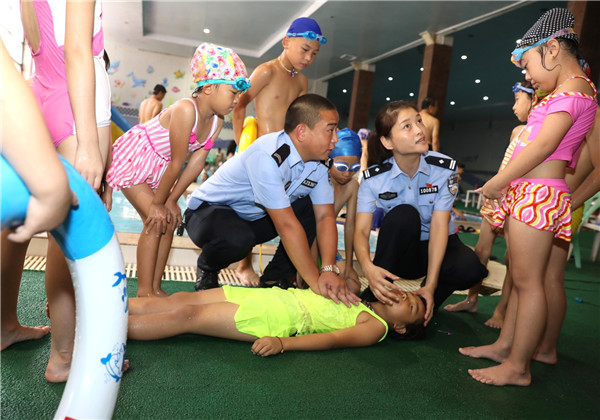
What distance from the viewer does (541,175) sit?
2.01m

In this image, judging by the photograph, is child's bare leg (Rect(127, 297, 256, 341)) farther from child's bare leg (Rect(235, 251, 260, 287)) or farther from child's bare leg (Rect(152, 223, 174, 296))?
child's bare leg (Rect(235, 251, 260, 287))

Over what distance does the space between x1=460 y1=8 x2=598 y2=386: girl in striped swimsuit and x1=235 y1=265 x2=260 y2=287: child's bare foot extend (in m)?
1.48

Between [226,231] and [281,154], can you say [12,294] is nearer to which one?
[226,231]

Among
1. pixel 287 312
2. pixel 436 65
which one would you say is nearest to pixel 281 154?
pixel 287 312

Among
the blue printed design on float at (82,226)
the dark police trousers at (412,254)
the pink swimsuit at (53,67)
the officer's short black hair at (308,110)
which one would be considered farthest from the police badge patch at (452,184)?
the blue printed design on float at (82,226)

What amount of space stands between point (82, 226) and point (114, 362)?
0.26 meters

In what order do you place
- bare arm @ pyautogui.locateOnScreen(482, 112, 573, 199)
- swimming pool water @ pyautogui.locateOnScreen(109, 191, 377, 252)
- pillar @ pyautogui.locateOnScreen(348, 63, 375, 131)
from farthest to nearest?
pillar @ pyautogui.locateOnScreen(348, 63, 375, 131) → swimming pool water @ pyautogui.locateOnScreen(109, 191, 377, 252) → bare arm @ pyautogui.locateOnScreen(482, 112, 573, 199)

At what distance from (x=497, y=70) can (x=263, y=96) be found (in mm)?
12041

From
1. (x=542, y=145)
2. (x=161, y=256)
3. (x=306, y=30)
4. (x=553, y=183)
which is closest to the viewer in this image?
(x=542, y=145)

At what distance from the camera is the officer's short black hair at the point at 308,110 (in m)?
2.31

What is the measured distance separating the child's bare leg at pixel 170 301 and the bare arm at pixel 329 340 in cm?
31

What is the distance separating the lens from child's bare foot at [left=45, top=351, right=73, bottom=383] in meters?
1.47

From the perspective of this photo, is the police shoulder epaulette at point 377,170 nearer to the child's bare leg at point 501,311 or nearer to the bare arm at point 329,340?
the bare arm at point 329,340

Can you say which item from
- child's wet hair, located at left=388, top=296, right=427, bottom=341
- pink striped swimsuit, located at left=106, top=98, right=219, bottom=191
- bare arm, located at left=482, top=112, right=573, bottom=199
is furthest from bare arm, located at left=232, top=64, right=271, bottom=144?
bare arm, located at left=482, top=112, right=573, bottom=199
